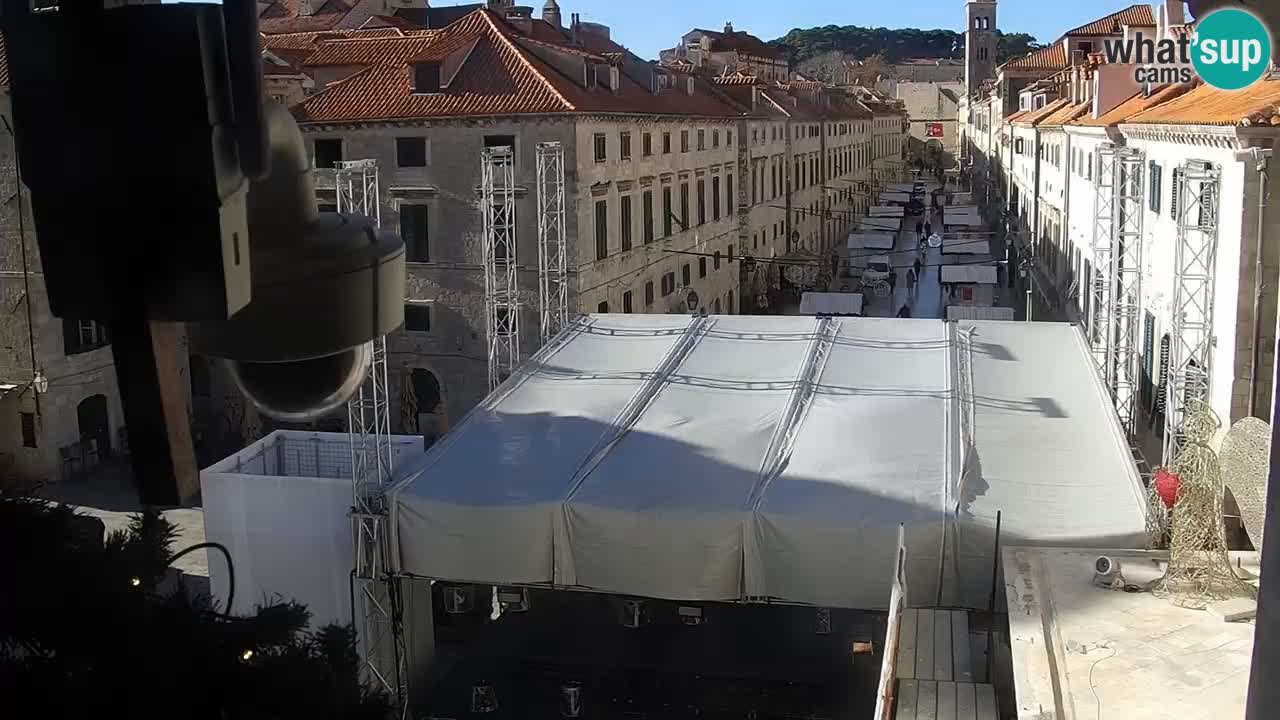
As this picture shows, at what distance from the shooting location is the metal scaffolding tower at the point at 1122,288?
17.3 meters

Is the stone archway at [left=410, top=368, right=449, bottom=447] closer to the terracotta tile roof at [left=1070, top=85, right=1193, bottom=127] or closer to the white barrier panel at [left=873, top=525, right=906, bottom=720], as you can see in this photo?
the terracotta tile roof at [left=1070, top=85, right=1193, bottom=127]

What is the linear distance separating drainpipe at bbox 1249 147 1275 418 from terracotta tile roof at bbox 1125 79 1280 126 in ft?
1.55

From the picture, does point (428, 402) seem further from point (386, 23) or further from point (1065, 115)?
point (1065, 115)

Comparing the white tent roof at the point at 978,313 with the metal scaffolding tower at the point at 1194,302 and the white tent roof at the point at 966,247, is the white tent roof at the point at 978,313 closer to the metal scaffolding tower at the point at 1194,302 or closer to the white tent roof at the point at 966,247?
the white tent roof at the point at 966,247

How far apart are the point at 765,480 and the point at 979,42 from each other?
88079 millimetres

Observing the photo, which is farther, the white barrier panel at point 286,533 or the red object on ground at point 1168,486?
the white barrier panel at point 286,533

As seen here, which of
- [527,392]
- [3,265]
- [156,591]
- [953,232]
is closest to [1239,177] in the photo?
[527,392]

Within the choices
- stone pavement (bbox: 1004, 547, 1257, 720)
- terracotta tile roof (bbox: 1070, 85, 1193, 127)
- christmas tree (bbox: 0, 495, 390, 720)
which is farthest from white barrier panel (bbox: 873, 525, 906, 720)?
terracotta tile roof (bbox: 1070, 85, 1193, 127)

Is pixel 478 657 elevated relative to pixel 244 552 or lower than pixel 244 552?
lower

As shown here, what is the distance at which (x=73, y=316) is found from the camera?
117 centimetres

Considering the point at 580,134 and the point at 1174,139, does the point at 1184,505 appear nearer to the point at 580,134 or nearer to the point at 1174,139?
the point at 1174,139

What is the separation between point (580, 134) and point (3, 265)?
11735 mm

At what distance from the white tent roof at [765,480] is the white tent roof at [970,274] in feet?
72.8

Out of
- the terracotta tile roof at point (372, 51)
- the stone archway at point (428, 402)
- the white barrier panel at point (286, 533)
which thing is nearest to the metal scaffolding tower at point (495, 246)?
the stone archway at point (428, 402)
